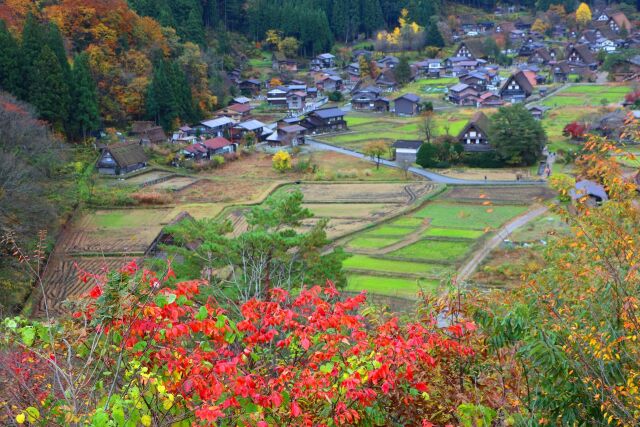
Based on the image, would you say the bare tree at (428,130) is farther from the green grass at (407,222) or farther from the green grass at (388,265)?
the green grass at (388,265)

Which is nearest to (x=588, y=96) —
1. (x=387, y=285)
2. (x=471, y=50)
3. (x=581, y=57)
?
(x=581, y=57)

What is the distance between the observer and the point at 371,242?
22547 mm

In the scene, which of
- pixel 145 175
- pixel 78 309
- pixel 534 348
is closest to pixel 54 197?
pixel 145 175

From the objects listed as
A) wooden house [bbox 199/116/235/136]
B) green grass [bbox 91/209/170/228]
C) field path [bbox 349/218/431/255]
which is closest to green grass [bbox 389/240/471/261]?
field path [bbox 349/218/431/255]

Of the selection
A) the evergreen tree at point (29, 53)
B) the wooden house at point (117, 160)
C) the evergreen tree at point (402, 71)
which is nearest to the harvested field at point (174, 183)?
the wooden house at point (117, 160)

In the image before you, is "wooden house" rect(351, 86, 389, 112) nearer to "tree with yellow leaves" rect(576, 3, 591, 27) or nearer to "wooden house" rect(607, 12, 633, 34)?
"tree with yellow leaves" rect(576, 3, 591, 27)

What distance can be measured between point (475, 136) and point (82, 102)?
2207cm

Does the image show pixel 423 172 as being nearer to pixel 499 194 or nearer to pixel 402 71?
pixel 499 194

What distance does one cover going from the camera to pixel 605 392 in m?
4.26

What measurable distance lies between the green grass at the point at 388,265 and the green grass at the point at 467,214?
4.05 metres

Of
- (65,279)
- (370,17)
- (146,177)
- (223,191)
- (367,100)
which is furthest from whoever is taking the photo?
(370,17)

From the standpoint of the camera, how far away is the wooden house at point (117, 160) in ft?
106

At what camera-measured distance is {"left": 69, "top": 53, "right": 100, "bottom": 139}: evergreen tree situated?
111 feet

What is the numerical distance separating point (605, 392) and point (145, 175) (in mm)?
30992
